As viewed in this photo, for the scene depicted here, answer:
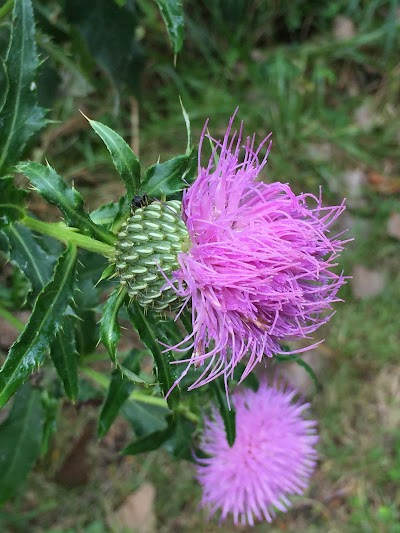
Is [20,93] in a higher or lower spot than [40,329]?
higher

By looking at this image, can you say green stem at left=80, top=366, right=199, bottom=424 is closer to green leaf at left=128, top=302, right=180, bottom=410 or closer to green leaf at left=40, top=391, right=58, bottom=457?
green leaf at left=40, top=391, right=58, bottom=457

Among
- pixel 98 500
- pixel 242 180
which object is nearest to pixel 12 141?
pixel 242 180

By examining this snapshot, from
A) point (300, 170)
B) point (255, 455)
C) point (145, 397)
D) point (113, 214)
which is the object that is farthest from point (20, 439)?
point (300, 170)

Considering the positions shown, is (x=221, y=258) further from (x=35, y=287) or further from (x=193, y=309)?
(x=35, y=287)

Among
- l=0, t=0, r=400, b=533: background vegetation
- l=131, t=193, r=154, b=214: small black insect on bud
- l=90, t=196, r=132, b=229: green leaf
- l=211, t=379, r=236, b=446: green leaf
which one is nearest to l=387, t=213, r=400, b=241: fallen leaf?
l=0, t=0, r=400, b=533: background vegetation

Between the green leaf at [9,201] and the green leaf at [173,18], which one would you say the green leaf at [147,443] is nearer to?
the green leaf at [9,201]

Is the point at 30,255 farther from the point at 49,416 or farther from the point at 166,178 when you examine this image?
the point at 49,416
